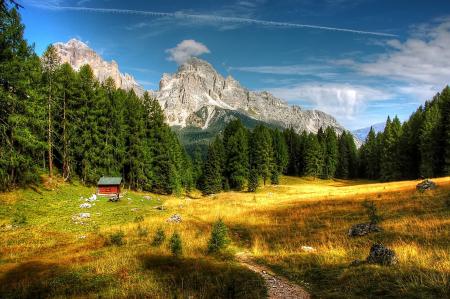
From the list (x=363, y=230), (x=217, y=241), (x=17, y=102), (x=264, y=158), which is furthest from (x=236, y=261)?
(x=264, y=158)

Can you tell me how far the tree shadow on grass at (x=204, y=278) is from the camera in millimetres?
10148

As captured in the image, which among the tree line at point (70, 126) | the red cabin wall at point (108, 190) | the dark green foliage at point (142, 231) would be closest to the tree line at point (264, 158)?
the tree line at point (70, 126)

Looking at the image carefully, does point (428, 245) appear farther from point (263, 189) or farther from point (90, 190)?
point (263, 189)

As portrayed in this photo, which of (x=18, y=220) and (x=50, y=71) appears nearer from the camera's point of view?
(x=18, y=220)

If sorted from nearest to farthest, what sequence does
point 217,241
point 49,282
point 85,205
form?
point 49,282, point 217,241, point 85,205

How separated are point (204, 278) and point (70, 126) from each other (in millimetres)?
45696

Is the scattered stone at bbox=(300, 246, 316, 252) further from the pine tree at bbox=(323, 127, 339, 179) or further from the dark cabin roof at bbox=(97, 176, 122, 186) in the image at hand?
the pine tree at bbox=(323, 127, 339, 179)

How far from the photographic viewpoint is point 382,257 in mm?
11219

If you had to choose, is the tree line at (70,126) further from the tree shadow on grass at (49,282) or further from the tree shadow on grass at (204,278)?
the tree shadow on grass at (204,278)

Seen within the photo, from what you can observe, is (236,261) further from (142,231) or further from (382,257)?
(142,231)

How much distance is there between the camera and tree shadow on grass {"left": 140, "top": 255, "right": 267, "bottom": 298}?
10.1 metres

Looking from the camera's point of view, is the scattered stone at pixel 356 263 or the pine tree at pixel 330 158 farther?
the pine tree at pixel 330 158

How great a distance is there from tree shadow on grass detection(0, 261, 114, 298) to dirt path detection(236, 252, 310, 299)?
17.8ft

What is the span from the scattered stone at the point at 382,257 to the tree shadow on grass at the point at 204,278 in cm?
387
